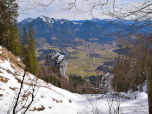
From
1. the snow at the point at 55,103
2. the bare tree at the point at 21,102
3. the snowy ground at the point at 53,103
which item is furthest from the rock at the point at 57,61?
the bare tree at the point at 21,102

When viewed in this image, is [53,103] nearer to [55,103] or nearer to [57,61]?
[55,103]

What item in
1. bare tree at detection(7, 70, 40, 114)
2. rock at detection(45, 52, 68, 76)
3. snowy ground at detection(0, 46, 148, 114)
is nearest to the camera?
bare tree at detection(7, 70, 40, 114)

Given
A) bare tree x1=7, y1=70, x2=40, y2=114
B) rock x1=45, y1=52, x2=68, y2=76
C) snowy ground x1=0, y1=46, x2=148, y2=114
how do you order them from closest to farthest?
bare tree x1=7, y1=70, x2=40, y2=114, snowy ground x1=0, y1=46, x2=148, y2=114, rock x1=45, y1=52, x2=68, y2=76

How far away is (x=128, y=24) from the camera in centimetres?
287

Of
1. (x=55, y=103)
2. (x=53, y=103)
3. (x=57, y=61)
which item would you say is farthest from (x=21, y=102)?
(x=57, y=61)

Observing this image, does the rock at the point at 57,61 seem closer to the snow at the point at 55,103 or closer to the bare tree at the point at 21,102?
the snow at the point at 55,103

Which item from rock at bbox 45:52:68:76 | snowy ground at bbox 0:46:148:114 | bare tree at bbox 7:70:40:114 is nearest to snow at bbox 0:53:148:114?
snowy ground at bbox 0:46:148:114

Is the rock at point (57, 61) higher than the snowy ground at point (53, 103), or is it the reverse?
the rock at point (57, 61)

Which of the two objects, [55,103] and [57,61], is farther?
[57,61]

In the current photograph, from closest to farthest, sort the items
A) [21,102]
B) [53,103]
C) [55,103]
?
1. [21,102]
2. [53,103]
3. [55,103]

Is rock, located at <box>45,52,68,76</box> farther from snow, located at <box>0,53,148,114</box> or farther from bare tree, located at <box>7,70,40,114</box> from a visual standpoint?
bare tree, located at <box>7,70,40,114</box>

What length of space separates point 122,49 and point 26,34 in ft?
78.0

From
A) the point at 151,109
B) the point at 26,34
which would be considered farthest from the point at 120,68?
the point at 26,34

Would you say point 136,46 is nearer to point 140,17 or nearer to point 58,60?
point 140,17
